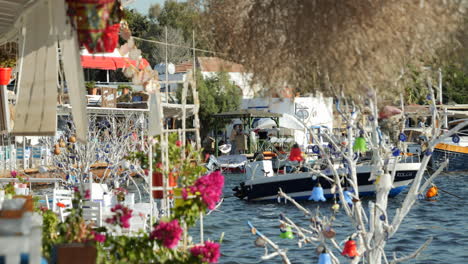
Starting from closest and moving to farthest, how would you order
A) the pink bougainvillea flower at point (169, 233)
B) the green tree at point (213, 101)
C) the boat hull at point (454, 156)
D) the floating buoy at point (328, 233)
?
the pink bougainvillea flower at point (169, 233) < the floating buoy at point (328, 233) < the boat hull at point (454, 156) < the green tree at point (213, 101)

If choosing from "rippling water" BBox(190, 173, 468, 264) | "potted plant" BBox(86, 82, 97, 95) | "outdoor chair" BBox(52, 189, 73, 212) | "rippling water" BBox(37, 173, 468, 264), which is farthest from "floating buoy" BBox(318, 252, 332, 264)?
"potted plant" BBox(86, 82, 97, 95)

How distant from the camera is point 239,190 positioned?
30078mm

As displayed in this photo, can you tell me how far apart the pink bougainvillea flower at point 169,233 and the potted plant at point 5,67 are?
17.0 feet

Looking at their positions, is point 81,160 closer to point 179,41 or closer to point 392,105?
point 392,105

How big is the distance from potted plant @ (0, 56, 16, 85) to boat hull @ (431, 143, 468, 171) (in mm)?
34465

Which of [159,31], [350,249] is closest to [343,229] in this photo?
[350,249]

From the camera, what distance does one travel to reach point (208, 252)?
20.3ft

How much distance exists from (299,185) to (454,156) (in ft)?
58.2

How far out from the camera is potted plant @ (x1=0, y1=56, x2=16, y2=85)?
413 inches

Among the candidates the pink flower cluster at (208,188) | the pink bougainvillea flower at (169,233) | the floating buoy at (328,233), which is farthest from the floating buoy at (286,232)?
the pink bougainvillea flower at (169,233)

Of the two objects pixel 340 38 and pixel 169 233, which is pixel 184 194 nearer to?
pixel 169 233

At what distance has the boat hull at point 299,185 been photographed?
90.6ft

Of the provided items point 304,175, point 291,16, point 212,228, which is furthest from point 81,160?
point 291,16

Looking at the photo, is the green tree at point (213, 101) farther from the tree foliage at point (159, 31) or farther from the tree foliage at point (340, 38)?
the tree foliage at point (340, 38)
